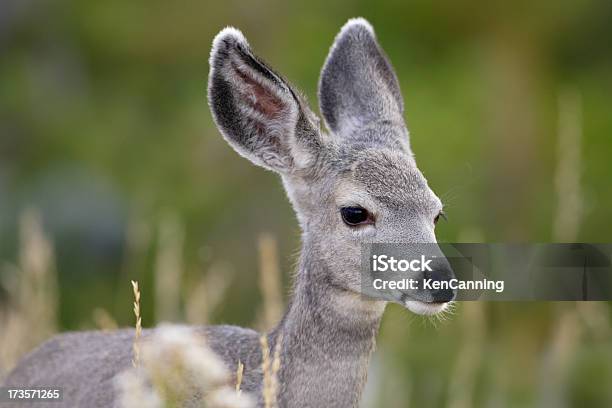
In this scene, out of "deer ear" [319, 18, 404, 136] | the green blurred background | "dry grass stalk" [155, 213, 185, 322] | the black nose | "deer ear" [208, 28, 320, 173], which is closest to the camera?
the black nose

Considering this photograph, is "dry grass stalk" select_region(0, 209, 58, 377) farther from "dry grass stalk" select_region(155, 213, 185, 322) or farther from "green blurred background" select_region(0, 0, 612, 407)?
"green blurred background" select_region(0, 0, 612, 407)

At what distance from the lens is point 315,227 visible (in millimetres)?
4520

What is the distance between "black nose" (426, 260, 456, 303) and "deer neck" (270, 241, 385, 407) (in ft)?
1.18

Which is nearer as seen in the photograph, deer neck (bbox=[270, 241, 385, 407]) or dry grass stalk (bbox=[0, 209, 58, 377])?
deer neck (bbox=[270, 241, 385, 407])

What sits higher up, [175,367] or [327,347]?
[327,347]

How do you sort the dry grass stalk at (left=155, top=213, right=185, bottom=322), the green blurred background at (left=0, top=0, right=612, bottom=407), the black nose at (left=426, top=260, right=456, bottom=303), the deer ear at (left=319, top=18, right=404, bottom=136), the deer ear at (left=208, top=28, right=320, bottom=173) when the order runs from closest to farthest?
the black nose at (left=426, top=260, right=456, bottom=303) → the deer ear at (left=208, top=28, right=320, bottom=173) → the deer ear at (left=319, top=18, right=404, bottom=136) → the dry grass stalk at (left=155, top=213, right=185, bottom=322) → the green blurred background at (left=0, top=0, right=612, bottom=407)

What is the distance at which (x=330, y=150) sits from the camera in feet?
15.4

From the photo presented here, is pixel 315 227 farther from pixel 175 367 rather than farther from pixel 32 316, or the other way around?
pixel 32 316

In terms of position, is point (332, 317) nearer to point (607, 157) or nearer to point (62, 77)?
point (607, 157)

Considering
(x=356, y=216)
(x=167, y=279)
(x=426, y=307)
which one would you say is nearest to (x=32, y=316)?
(x=167, y=279)

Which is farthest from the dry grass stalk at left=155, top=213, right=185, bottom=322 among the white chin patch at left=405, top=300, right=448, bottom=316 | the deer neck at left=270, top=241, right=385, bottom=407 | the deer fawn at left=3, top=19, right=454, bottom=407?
the white chin patch at left=405, top=300, right=448, bottom=316

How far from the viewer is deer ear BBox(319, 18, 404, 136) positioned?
5.15m

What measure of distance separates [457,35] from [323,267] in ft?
29.9

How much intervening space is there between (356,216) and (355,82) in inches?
39.5
